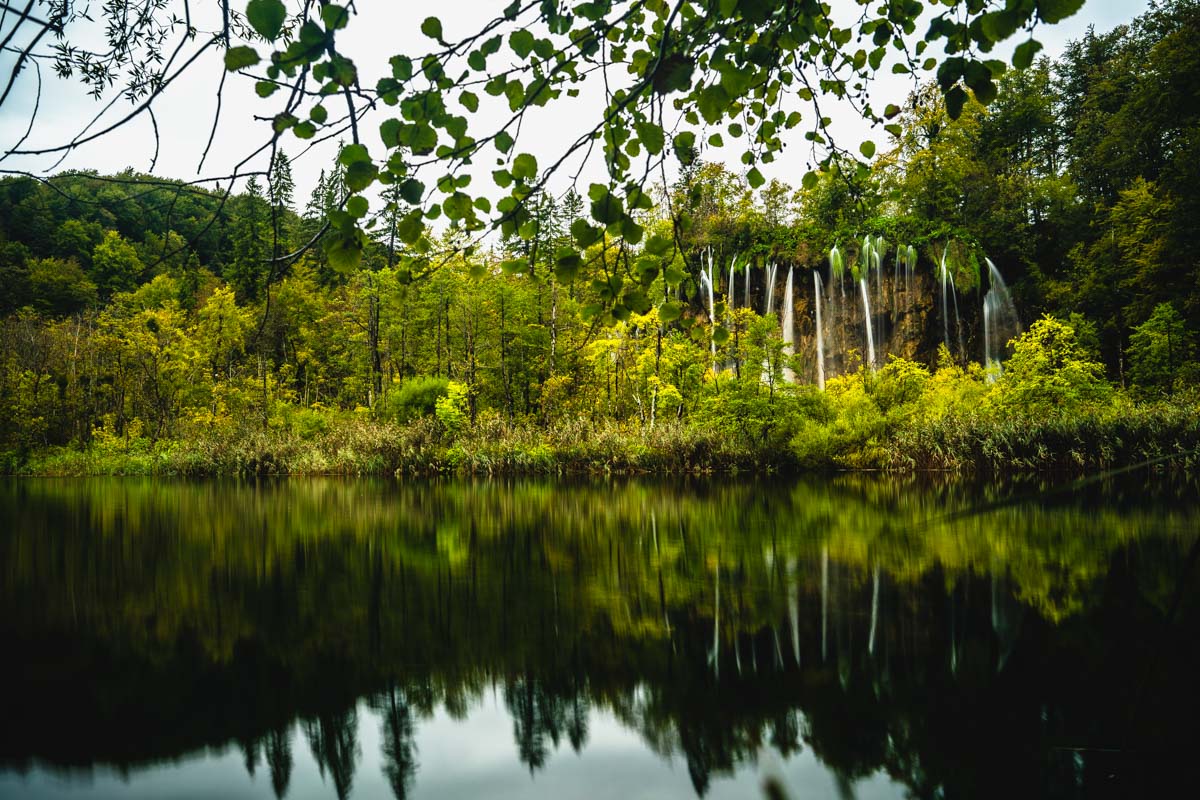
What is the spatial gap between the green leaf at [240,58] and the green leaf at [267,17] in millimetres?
86

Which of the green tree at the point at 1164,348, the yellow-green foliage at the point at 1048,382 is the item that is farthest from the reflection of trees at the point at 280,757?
the green tree at the point at 1164,348

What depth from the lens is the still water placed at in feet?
7.92

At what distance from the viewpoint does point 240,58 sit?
1395 millimetres

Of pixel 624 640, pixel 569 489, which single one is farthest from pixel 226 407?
pixel 624 640

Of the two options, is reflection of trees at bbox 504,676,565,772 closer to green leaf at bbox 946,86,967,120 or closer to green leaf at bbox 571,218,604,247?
green leaf at bbox 571,218,604,247

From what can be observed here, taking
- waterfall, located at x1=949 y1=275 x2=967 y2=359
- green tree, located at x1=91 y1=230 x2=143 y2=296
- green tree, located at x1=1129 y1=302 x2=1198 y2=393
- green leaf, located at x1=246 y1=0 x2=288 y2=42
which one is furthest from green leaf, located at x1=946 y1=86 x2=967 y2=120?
green tree, located at x1=91 y1=230 x2=143 y2=296

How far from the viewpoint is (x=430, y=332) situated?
1414 inches

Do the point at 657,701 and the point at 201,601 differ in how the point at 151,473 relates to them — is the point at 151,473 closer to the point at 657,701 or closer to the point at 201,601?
the point at 201,601

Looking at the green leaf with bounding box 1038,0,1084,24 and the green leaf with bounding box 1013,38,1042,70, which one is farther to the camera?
the green leaf with bounding box 1013,38,1042,70

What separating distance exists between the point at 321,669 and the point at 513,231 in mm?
2844

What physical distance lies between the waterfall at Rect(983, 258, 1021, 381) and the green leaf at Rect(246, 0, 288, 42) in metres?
31.6

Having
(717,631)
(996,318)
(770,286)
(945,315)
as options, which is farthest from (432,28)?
(996,318)

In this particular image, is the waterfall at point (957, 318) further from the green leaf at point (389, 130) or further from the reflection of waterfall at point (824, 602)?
the green leaf at point (389, 130)

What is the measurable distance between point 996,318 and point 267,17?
32523 millimetres
